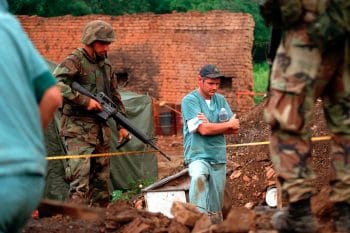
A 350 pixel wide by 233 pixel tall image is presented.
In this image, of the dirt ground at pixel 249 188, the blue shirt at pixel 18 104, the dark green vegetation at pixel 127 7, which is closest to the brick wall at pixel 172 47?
the dirt ground at pixel 249 188

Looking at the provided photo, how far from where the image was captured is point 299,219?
496 centimetres

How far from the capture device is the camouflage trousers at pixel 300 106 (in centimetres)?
496

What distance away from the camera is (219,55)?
70.6 ft

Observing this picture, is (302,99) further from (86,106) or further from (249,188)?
(249,188)

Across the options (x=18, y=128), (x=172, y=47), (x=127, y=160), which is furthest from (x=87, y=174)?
(x=172, y=47)

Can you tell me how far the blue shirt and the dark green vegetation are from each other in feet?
72.4

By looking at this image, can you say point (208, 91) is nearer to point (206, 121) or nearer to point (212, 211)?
point (206, 121)

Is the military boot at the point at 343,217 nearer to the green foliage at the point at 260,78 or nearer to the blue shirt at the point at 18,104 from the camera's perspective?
the blue shirt at the point at 18,104

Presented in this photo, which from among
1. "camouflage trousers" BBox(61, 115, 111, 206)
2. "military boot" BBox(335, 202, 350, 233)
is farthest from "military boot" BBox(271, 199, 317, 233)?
"camouflage trousers" BBox(61, 115, 111, 206)

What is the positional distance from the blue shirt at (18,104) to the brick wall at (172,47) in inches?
701

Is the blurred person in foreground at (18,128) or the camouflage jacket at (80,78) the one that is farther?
the camouflage jacket at (80,78)

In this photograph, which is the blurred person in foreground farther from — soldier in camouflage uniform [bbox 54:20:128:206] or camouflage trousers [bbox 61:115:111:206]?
camouflage trousers [bbox 61:115:111:206]

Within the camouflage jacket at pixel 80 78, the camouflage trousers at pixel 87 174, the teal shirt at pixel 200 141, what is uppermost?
the camouflage jacket at pixel 80 78

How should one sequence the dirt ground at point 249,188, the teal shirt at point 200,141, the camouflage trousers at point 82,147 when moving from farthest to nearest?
the camouflage trousers at point 82,147 < the teal shirt at point 200,141 < the dirt ground at point 249,188
